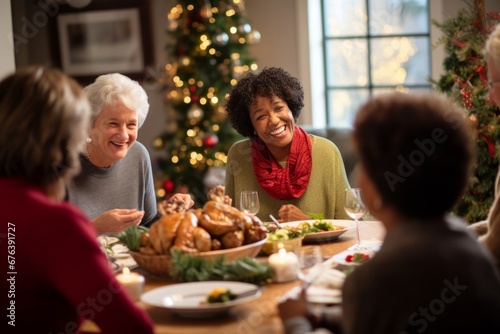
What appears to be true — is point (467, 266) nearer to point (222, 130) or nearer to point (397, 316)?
point (397, 316)

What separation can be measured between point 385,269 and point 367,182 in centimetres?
18

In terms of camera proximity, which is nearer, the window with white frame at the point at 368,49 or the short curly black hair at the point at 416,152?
the short curly black hair at the point at 416,152

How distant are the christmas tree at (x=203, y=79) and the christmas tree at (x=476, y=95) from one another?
174 cm

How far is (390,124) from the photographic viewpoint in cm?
155

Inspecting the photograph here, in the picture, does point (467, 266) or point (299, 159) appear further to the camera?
point (299, 159)

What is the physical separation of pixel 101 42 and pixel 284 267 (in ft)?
15.4

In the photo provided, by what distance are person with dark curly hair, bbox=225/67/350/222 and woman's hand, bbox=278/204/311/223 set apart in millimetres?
199

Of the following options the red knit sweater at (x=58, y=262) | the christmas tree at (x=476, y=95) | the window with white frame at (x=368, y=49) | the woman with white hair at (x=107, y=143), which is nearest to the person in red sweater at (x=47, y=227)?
the red knit sweater at (x=58, y=262)

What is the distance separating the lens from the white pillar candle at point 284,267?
7.20ft

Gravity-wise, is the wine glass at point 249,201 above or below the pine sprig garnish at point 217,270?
above

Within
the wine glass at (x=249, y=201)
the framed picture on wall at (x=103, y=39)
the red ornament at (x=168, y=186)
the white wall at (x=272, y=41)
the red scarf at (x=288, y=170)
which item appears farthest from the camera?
the framed picture on wall at (x=103, y=39)

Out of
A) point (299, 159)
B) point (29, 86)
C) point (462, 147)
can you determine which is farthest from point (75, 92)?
point (299, 159)

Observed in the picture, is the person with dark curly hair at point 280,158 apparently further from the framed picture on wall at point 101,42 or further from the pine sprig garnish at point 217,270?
the framed picture on wall at point 101,42

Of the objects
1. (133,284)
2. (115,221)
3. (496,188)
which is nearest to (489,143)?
(496,188)
